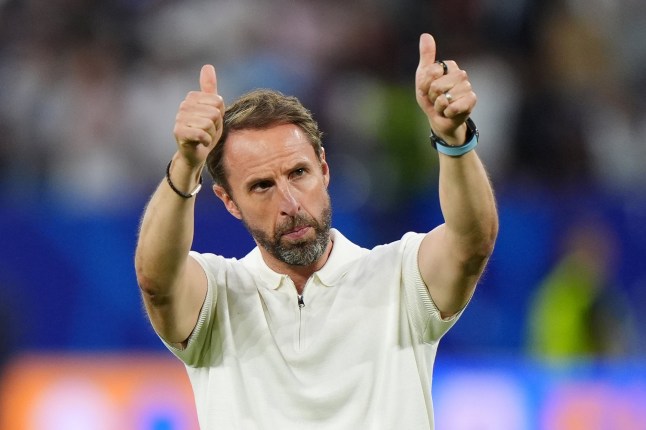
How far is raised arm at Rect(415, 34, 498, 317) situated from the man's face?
380 millimetres

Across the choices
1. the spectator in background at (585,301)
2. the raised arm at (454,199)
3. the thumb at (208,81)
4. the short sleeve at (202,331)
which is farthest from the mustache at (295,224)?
the spectator in background at (585,301)

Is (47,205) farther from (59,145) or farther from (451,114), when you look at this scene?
(451,114)

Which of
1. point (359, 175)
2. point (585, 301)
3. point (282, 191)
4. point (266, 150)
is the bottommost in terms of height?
point (282, 191)

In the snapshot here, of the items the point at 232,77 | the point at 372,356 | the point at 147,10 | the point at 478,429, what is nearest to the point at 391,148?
the point at 232,77

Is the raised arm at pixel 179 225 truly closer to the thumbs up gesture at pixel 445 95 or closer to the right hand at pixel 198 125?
the right hand at pixel 198 125

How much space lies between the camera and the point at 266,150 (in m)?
4.04

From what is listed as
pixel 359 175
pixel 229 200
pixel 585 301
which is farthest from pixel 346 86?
pixel 229 200

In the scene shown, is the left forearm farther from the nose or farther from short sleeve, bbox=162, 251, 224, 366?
short sleeve, bbox=162, 251, 224, 366

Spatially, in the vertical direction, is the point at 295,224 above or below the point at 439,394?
above

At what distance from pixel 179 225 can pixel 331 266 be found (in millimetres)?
610

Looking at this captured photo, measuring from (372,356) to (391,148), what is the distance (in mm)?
3773

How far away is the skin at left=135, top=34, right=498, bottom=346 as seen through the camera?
11.5ft

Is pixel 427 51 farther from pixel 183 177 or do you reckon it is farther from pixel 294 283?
pixel 294 283

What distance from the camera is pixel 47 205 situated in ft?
24.0
